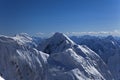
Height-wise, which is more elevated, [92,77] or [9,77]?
[9,77]

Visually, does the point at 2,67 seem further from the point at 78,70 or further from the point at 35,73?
the point at 78,70

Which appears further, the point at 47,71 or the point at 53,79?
the point at 47,71

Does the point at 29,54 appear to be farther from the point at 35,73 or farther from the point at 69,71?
the point at 69,71

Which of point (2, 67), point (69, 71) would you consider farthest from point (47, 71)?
point (2, 67)

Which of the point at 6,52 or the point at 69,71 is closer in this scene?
the point at 69,71

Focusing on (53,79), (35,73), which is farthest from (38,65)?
(53,79)

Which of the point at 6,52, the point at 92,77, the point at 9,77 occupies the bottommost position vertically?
the point at 92,77

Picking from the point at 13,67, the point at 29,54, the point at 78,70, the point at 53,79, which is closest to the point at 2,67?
the point at 13,67

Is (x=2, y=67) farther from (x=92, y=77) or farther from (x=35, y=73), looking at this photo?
(x=92, y=77)

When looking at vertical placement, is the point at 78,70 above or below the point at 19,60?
below
